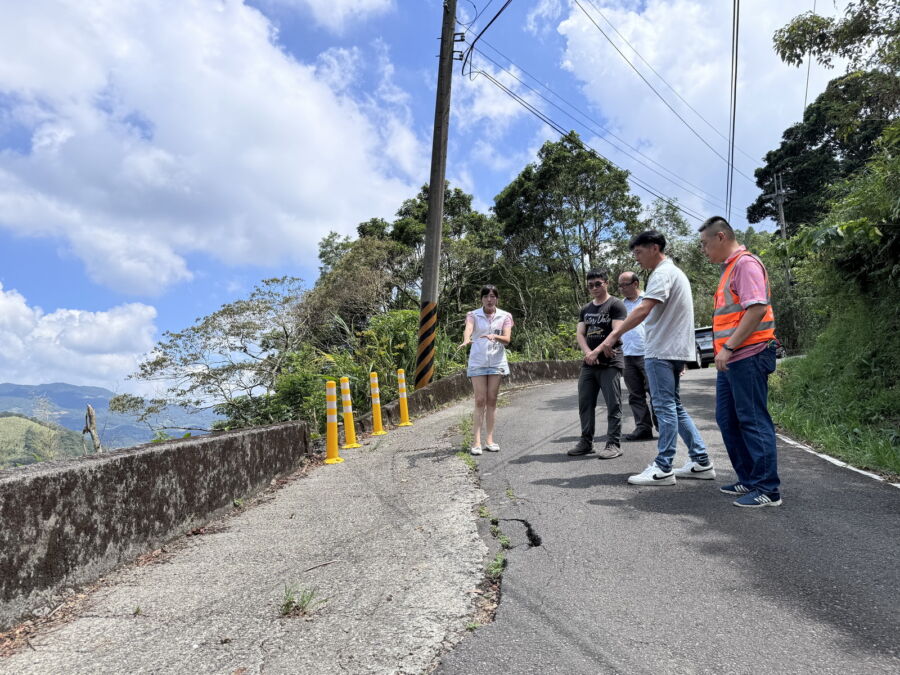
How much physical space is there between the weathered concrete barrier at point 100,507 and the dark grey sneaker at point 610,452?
3463 mm

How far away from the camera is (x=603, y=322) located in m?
5.94

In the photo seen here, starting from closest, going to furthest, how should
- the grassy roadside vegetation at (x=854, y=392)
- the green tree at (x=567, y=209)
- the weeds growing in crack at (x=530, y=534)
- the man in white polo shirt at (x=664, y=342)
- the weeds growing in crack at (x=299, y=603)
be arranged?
the weeds growing in crack at (x=299, y=603) < the weeds growing in crack at (x=530, y=534) < the man in white polo shirt at (x=664, y=342) < the grassy roadside vegetation at (x=854, y=392) < the green tree at (x=567, y=209)

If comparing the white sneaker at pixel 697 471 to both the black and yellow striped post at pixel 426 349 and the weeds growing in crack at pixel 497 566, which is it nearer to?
the weeds growing in crack at pixel 497 566

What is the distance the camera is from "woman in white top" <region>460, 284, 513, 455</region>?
621 centimetres

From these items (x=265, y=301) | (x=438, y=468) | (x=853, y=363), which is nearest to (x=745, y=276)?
(x=438, y=468)

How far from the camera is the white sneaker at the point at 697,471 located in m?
4.82

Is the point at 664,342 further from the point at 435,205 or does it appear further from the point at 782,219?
the point at 782,219

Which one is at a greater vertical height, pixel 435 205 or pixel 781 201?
pixel 781 201

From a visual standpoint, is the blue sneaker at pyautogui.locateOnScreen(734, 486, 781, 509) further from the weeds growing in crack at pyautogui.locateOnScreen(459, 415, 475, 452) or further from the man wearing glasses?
the weeds growing in crack at pyautogui.locateOnScreen(459, 415, 475, 452)

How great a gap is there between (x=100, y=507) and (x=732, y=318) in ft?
14.3

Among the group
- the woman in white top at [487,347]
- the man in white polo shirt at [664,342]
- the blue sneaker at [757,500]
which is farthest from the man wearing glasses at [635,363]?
the blue sneaker at [757,500]

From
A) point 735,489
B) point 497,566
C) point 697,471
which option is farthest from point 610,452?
point 497,566

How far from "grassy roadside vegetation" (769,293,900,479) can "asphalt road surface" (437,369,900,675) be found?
1765 mm

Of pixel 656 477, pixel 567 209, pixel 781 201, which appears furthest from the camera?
pixel 781 201
